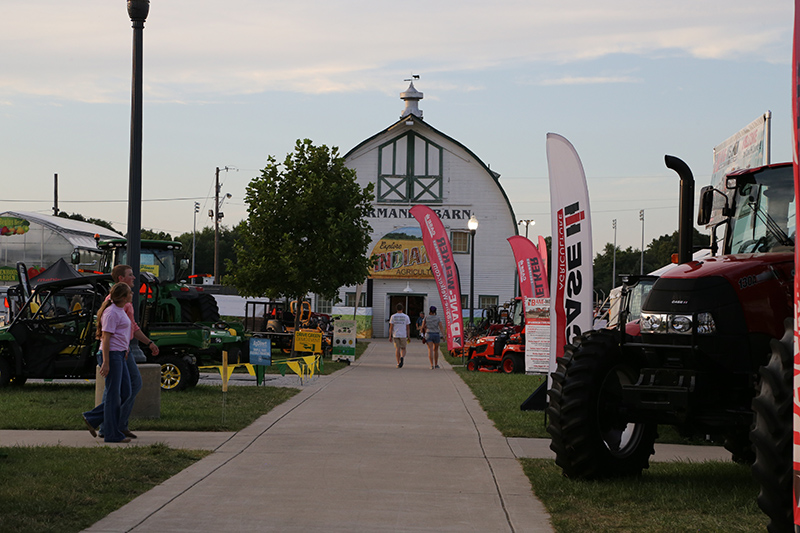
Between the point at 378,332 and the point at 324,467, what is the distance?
1813 inches

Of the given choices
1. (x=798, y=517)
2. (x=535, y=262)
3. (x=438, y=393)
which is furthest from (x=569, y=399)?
(x=535, y=262)

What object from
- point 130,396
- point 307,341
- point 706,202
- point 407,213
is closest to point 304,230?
point 307,341

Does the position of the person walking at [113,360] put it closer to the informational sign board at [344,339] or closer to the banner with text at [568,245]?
the banner with text at [568,245]

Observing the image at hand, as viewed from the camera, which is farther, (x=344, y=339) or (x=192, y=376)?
(x=344, y=339)

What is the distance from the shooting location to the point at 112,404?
32.5 feet

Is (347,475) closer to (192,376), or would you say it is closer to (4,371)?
(192,376)

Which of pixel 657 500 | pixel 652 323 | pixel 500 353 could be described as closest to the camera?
pixel 657 500

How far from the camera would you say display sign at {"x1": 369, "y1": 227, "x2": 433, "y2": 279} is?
5456 centimetres

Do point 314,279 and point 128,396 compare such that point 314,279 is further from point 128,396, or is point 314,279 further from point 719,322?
point 719,322

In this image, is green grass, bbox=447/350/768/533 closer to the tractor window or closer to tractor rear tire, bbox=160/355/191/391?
the tractor window

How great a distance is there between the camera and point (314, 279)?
28641mm

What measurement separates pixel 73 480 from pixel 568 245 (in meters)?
6.99

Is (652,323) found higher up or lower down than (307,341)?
higher up

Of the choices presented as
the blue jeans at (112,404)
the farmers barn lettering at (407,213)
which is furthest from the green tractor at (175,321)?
the farmers barn lettering at (407,213)
